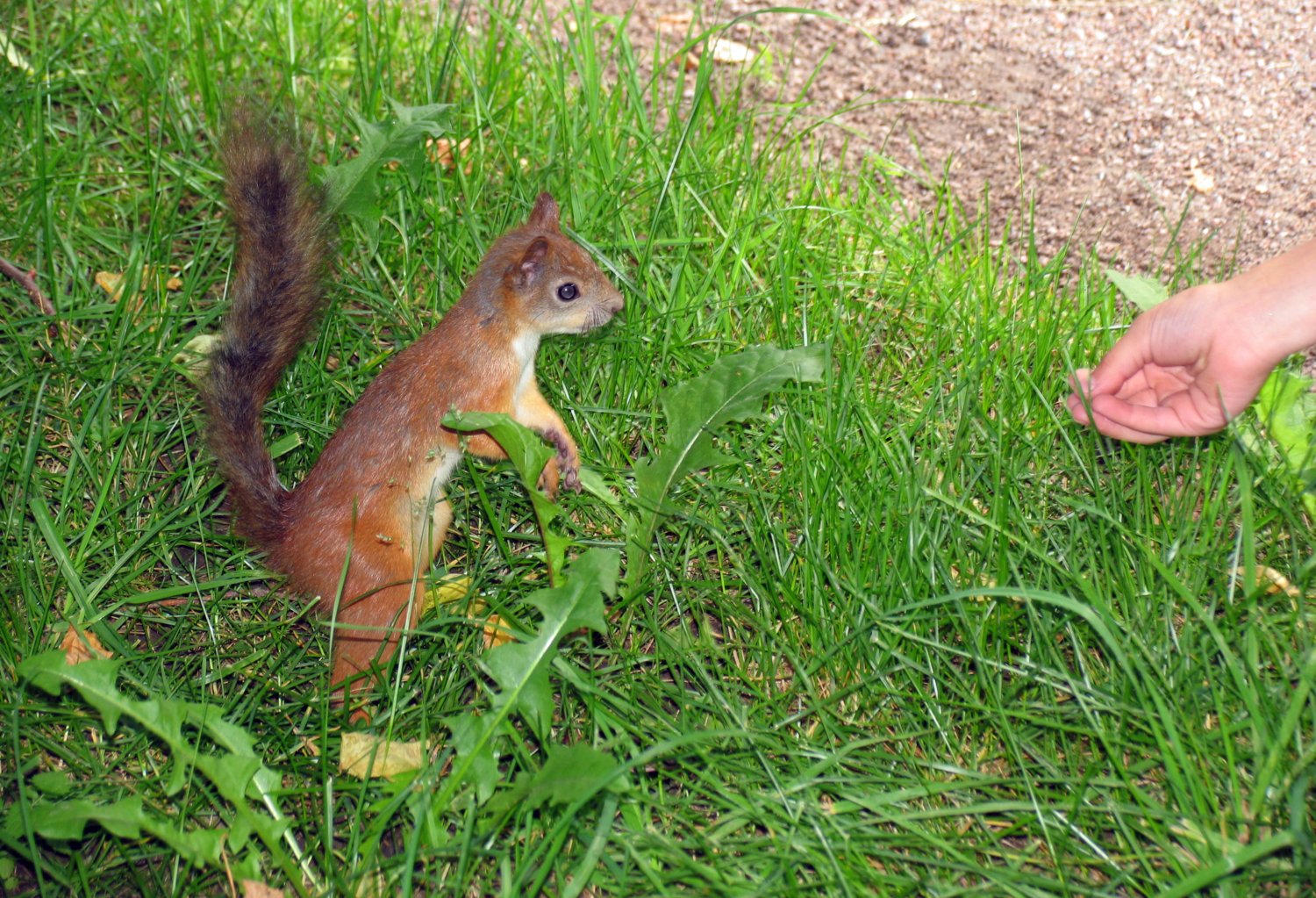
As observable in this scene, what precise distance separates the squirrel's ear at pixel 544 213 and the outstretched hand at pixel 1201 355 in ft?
4.44

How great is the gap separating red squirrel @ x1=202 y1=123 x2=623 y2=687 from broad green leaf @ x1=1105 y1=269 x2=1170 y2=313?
49.8 inches

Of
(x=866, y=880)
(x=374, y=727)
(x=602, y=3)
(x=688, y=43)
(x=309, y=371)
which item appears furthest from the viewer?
(x=602, y=3)

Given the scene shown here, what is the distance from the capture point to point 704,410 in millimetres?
2074

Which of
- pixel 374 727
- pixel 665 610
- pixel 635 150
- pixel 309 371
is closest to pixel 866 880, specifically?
pixel 665 610

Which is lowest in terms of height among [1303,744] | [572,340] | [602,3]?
[1303,744]

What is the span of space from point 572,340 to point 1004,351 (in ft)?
3.79

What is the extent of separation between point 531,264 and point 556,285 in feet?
0.30

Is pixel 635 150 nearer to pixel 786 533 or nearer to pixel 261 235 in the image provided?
pixel 261 235

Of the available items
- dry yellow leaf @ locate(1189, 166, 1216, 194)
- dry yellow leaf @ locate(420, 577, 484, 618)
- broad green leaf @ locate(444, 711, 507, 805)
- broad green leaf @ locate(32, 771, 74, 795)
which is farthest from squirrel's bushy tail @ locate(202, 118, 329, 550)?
dry yellow leaf @ locate(1189, 166, 1216, 194)

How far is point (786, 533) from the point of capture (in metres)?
2.20

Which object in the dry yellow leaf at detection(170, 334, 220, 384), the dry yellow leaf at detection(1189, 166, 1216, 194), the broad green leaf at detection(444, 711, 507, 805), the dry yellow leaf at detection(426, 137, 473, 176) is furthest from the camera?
the dry yellow leaf at detection(1189, 166, 1216, 194)

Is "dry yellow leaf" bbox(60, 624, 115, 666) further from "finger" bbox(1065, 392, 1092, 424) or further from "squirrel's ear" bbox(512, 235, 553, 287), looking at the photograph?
"finger" bbox(1065, 392, 1092, 424)

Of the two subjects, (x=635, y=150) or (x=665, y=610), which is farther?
(x=635, y=150)

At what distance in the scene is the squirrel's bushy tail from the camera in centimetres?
223
